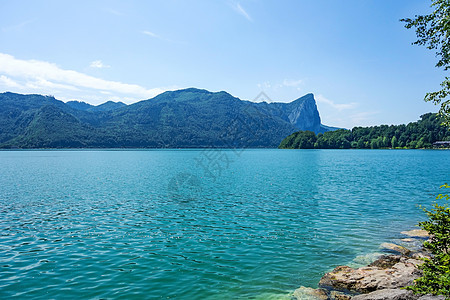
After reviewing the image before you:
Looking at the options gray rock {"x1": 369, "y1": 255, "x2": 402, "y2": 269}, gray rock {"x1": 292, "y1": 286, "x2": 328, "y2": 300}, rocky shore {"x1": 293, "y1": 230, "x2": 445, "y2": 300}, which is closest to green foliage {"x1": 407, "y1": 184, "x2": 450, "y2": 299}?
rocky shore {"x1": 293, "y1": 230, "x2": 445, "y2": 300}

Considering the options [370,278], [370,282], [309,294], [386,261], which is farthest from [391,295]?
[386,261]

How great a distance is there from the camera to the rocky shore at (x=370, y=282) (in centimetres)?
1311

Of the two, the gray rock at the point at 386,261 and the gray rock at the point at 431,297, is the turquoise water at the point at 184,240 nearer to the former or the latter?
the gray rock at the point at 386,261

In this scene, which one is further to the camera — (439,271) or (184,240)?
(184,240)

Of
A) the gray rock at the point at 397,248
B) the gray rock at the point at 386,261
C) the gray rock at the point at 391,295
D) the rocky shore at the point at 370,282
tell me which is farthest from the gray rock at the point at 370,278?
the gray rock at the point at 397,248

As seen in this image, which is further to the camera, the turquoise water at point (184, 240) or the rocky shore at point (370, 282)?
the turquoise water at point (184, 240)

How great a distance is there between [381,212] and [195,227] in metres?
23.4

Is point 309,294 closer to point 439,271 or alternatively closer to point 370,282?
point 370,282

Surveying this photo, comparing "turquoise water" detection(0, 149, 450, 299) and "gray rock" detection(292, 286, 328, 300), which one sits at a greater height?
"gray rock" detection(292, 286, 328, 300)

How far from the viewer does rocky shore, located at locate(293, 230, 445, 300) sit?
13.1 meters

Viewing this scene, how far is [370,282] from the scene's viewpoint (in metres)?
15.0

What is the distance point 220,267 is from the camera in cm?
1809

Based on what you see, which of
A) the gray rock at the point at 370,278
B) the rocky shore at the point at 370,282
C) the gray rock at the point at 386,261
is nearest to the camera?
the rocky shore at the point at 370,282

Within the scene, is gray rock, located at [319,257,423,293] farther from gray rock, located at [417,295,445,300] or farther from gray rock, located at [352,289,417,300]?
gray rock, located at [417,295,445,300]
